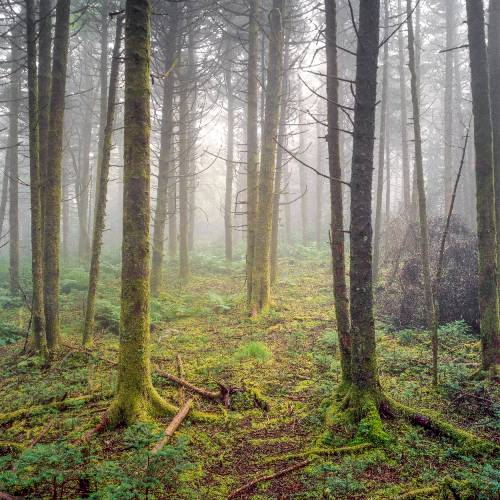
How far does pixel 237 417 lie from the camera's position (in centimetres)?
513

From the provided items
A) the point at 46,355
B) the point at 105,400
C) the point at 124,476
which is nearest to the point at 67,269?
the point at 46,355

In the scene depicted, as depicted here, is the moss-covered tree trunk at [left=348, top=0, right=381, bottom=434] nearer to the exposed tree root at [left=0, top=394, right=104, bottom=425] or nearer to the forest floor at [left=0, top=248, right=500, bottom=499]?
the forest floor at [left=0, top=248, right=500, bottom=499]

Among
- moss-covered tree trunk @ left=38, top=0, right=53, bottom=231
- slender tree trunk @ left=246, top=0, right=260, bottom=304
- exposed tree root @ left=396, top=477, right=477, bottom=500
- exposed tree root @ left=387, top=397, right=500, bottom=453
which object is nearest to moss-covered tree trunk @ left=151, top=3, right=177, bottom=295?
slender tree trunk @ left=246, top=0, right=260, bottom=304

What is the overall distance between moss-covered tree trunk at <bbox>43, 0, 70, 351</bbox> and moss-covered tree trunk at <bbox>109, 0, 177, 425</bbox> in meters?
3.75

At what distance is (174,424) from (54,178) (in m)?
5.67

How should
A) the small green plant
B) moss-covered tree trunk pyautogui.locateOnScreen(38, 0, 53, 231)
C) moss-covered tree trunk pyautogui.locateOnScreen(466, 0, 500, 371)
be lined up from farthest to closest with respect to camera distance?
moss-covered tree trunk pyautogui.locateOnScreen(38, 0, 53, 231) → the small green plant → moss-covered tree trunk pyautogui.locateOnScreen(466, 0, 500, 371)

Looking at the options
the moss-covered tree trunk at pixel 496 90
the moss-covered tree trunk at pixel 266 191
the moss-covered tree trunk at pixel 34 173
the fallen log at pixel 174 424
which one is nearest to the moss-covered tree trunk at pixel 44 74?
the moss-covered tree trunk at pixel 34 173

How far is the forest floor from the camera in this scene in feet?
11.3

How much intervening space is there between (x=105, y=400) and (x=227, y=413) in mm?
1746

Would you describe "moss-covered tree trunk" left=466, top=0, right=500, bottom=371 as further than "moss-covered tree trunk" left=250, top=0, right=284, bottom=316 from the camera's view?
No

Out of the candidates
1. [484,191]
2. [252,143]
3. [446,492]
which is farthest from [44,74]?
[446,492]

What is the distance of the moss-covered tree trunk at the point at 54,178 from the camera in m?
7.75

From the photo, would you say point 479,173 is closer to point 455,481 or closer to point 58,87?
point 455,481

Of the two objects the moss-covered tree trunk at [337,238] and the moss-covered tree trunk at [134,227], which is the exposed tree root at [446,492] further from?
the moss-covered tree trunk at [134,227]
